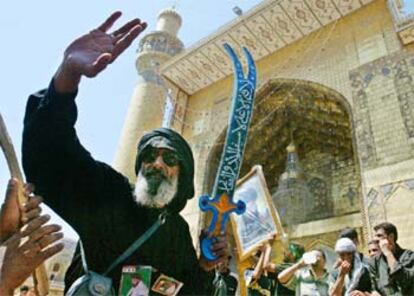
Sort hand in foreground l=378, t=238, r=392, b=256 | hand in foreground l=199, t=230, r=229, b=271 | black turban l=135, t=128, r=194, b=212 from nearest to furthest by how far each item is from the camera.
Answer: hand in foreground l=199, t=230, r=229, b=271 → black turban l=135, t=128, r=194, b=212 → hand in foreground l=378, t=238, r=392, b=256

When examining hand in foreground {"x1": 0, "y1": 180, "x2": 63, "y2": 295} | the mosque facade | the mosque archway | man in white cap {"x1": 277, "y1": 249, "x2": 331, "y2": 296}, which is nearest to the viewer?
hand in foreground {"x1": 0, "y1": 180, "x2": 63, "y2": 295}

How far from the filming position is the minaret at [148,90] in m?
8.10

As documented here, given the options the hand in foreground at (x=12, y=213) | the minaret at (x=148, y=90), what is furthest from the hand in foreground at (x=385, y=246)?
the minaret at (x=148, y=90)

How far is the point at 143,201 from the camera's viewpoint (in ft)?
3.92

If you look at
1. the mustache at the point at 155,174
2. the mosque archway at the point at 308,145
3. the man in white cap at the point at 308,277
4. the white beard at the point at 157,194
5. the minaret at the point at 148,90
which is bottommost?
the man in white cap at the point at 308,277

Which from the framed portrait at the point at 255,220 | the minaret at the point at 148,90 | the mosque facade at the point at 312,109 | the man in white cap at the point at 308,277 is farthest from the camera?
the minaret at the point at 148,90

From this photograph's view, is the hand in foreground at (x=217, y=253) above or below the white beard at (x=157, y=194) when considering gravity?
below

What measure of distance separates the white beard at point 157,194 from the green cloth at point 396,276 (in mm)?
1835

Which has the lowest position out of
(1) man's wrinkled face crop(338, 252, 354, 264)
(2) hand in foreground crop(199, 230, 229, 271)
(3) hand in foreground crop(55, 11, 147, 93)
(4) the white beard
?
(1) man's wrinkled face crop(338, 252, 354, 264)

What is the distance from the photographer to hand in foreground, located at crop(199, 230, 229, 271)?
3.88 feet

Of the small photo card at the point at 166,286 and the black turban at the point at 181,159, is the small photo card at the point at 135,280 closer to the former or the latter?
the small photo card at the point at 166,286

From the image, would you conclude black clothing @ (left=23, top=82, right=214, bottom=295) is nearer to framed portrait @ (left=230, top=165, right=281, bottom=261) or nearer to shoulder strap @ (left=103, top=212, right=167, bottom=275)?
shoulder strap @ (left=103, top=212, right=167, bottom=275)

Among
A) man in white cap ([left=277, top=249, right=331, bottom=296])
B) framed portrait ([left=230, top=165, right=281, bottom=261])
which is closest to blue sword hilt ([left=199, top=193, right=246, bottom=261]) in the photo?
framed portrait ([left=230, top=165, right=281, bottom=261])

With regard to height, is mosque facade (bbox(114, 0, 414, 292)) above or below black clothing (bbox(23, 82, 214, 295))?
above
